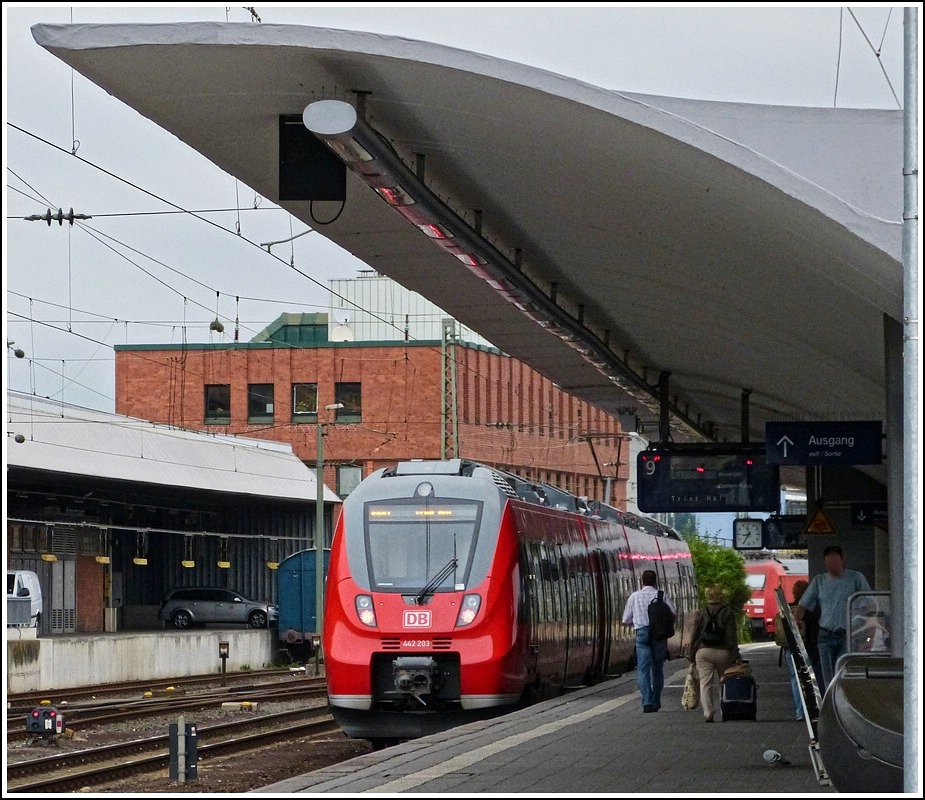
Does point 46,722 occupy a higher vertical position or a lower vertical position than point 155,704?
higher

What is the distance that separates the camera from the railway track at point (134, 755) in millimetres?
16109

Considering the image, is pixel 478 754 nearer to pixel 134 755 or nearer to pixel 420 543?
pixel 420 543

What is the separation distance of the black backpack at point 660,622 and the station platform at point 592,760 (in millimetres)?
904

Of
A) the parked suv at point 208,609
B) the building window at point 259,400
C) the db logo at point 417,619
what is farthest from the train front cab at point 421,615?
the building window at point 259,400

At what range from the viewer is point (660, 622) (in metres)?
17.7

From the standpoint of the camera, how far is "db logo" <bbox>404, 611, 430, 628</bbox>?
691 inches

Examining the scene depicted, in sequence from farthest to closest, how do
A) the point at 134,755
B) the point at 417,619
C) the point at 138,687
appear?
the point at 138,687 < the point at 134,755 < the point at 417,619

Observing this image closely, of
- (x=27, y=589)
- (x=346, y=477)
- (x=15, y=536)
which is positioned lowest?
(x=27, y=589)

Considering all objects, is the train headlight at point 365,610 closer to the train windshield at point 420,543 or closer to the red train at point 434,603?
the red train at point 434,603

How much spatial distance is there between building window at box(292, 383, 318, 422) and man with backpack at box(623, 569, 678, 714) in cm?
5240

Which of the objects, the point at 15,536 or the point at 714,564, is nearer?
the point at 15,536

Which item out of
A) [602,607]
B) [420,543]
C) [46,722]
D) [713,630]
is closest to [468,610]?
[420,543]

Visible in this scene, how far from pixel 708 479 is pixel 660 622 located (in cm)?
333

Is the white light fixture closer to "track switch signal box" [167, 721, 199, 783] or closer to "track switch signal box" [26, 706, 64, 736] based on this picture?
"track switch signal box" [167, 721, 199, 783]
